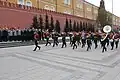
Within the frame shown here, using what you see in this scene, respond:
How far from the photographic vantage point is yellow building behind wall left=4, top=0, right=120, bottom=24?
46.5 meters

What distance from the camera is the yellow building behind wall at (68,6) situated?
46.5m

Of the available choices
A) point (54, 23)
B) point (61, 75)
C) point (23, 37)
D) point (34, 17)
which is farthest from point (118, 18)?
point (61, 75)

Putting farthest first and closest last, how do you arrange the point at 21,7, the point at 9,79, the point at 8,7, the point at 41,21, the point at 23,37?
the point at 41,21
the point at 21,7
the point at 8,7
the point at 23,37
the point at 9,79

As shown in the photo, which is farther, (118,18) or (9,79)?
(118,18)

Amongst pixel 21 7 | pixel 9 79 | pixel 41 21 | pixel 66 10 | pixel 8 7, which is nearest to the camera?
pixel 9 79

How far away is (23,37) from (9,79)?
20.2 metres

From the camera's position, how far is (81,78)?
8867 millimetres

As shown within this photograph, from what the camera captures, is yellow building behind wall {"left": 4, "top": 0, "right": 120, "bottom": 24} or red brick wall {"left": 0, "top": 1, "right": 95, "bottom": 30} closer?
red brick wall {"left": 0, "top": 1, "right": 95, "bottom": 30}

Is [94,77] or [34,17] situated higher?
[34,17]

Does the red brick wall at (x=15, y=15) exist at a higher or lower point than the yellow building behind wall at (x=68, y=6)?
lower

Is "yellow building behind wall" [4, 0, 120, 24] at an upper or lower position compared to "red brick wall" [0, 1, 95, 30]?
upper

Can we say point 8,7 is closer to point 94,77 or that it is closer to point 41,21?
point 41,21

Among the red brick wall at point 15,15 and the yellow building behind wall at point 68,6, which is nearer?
the red brick wall at point 15,15

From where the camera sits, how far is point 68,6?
63.8m
